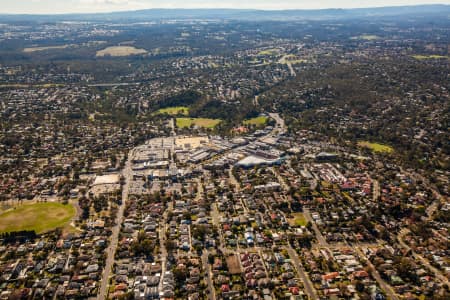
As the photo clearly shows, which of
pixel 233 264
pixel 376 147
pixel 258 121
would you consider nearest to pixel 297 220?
pixel 233 264

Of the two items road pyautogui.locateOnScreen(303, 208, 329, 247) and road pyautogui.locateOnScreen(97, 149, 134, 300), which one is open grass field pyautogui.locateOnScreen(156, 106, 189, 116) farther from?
road pyautogui.locateOnScreen(303, 208, 329, 247)

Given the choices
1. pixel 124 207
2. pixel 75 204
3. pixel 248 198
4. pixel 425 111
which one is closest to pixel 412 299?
pixel 248 198

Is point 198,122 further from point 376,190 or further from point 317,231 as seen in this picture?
point 317,231

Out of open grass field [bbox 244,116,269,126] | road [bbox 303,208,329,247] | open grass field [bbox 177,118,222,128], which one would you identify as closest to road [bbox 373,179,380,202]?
road [bbox 303,208,329,247]

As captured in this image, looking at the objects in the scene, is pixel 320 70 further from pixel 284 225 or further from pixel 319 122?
pixel 284 225

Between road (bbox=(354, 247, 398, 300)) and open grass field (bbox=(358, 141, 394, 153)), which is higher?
open grass field (bbox=(358, 141, 394, 153))

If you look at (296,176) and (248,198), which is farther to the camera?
(296,176)

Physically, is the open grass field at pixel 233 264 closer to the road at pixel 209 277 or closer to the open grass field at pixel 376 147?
the road at pixel 209 277
